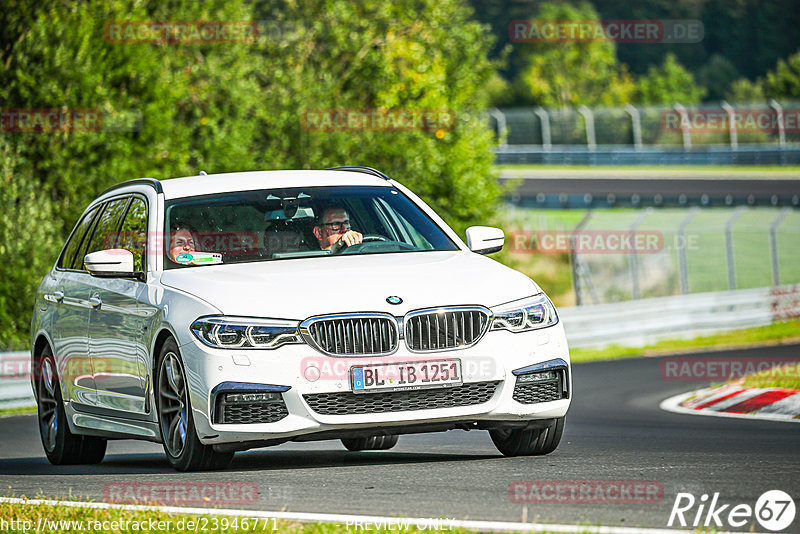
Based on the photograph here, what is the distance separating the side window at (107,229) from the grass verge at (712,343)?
1479 cm

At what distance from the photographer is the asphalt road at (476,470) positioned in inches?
253

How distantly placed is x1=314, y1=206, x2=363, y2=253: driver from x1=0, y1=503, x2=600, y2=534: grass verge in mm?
2644

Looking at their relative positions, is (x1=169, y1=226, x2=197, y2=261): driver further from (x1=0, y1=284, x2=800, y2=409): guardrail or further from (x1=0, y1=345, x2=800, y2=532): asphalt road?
(x1=0, y1=284, x2=800, y2=409): guardrail

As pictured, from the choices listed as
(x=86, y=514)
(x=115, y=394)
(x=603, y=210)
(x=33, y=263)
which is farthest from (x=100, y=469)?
(x=603, y=210)

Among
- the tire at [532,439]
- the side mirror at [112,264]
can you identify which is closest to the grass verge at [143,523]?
the side mirror at [112,264]

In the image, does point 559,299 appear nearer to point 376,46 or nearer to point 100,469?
point 376,46

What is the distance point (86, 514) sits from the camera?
22.0ft

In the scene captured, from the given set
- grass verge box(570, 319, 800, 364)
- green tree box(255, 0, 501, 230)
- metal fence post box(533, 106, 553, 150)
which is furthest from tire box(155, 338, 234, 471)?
metal fence post box(533, 106, 553, 150)

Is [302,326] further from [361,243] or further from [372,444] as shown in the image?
[372,444]

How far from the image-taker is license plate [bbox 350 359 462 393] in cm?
762

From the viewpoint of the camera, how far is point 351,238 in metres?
9.01

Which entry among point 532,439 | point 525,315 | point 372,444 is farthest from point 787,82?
point 525,315

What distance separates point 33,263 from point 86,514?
1856 cm

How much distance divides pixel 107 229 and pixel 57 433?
1.49m
